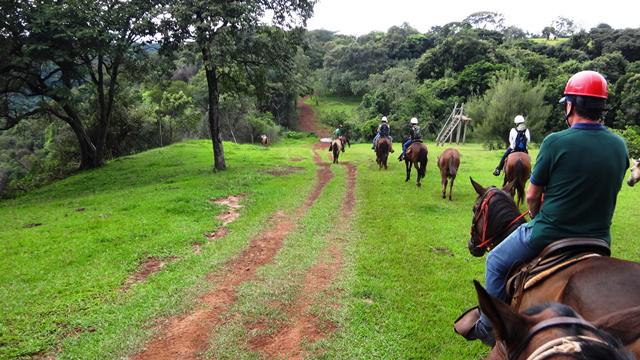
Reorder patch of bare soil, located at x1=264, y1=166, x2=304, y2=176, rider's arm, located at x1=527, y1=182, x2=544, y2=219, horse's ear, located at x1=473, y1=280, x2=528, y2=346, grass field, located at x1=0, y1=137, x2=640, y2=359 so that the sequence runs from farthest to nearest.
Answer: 1. patch of bare soil, located at x1=264, y1=166, x2=304, y2=176
2. grass field, located at x1=0, y1=137, x2=640, y2=359
3. rider's arm, located at x1=527, y1=182, x2=544, y2=219
4. horse's ear, located at x1=473, y1=280, x2=528, y2=346

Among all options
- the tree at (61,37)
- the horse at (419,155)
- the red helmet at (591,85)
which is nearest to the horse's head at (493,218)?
the red helmet at (591,85)

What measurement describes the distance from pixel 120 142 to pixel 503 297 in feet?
104

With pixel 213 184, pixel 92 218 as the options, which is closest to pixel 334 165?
pixel 213 184

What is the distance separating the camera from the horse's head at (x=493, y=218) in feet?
15.7

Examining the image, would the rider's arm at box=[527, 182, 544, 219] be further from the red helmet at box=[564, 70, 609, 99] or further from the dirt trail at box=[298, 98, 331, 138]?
the dirt trail at box=[298, 98, 331, 138]

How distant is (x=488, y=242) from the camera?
4852 millimetres

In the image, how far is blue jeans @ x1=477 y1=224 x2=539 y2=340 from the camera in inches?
142

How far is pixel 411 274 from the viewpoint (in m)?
7.73

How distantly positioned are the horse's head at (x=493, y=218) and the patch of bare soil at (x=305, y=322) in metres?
2.39

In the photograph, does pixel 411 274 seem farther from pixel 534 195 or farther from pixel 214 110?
pixel 214 110

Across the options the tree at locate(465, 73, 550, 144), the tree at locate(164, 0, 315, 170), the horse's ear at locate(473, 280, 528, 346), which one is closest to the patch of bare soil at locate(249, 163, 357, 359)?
the horse's ear at locate(473, 280, 528, 346)

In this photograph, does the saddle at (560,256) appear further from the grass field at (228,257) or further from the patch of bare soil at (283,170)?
the patch of bare soil at (283,170)

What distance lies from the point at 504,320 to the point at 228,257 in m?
7.44

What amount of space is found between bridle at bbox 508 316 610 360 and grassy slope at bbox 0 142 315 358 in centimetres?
525
